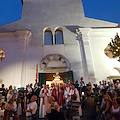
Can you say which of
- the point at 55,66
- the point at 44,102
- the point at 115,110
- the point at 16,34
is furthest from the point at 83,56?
the point at 115,110

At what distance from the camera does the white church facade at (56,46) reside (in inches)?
441

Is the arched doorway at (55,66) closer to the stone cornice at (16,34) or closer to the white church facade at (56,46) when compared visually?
the white church facade at (56,46)

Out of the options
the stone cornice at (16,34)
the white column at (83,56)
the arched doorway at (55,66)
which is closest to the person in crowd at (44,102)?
the arched doorway at (55,66)

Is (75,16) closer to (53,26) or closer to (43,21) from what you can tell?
(53,26)

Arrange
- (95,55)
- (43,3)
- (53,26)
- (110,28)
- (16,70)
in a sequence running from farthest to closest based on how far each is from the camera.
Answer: (43,3) < (53,26) < (110,28) < (95,55) < (16,70)

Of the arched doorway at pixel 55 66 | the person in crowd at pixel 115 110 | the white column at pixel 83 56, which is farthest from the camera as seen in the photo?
the arched doorway at pixel 55 66

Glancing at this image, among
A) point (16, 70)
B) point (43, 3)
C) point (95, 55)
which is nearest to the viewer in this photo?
point (16, 70)

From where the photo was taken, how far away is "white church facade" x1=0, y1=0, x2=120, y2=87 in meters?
11.2

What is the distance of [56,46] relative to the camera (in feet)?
41.2

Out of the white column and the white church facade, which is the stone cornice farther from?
the white column

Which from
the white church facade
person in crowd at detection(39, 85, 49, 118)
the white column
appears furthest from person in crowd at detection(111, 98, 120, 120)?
the white column

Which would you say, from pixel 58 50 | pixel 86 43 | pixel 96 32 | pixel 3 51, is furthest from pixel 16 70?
pixel 96 32

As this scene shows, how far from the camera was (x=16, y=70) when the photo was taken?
439 inches

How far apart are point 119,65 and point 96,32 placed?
4.38 metres
